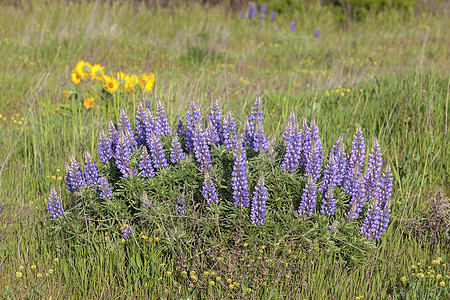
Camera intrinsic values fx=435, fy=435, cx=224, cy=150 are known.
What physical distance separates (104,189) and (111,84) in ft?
6.31

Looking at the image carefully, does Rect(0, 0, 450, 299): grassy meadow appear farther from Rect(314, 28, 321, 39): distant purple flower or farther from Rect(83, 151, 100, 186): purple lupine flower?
Rect(314, 28, 321, 39): distant purple flower

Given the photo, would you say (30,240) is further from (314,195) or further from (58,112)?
(58,112)

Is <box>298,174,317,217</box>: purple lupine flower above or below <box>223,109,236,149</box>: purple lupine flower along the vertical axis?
below

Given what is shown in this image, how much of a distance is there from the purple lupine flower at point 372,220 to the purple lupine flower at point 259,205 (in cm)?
60

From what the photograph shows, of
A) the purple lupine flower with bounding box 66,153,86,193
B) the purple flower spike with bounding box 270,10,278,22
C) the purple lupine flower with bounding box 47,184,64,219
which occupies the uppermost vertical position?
the purple flower spike with bounding box 270,10,278,22

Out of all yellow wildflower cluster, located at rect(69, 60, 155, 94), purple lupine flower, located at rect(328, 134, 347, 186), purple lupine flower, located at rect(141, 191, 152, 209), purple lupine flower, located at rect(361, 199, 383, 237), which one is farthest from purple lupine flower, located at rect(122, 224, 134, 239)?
yellow wildflower cluster, located at rect(69, 60, 155, 94)

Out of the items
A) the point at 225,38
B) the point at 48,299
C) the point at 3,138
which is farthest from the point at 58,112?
the point at 225,38

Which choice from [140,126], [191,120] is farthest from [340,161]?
[140,126]

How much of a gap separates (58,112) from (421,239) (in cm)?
369

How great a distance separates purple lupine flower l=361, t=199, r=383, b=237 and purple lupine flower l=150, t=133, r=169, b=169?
1.23 metres

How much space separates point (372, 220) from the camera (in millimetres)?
2557

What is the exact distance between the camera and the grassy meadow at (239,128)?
2508 mm

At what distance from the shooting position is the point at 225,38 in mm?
7793

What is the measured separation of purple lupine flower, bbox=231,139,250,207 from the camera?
7.77 feet
